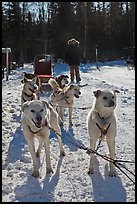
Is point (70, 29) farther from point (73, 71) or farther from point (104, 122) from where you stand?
point (104, 122)

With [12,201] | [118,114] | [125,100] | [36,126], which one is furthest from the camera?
[125,100]

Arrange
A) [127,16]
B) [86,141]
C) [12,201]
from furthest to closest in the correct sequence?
[127,16], [86,141], [12,201]

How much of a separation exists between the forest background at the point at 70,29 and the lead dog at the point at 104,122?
28.0 metres

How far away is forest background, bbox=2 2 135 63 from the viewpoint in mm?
32375

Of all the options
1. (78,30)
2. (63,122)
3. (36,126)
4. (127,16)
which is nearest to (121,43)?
(127,16)

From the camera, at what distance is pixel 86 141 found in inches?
220

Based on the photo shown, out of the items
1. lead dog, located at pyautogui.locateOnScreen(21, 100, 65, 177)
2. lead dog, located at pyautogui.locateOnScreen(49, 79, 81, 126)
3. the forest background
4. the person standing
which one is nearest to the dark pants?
the person standing

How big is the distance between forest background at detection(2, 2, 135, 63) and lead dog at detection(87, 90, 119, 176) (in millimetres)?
28003

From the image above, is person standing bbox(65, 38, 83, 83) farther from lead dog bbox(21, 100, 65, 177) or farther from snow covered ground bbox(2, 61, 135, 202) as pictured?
lead dog bbox(21, 100, 65, 177)

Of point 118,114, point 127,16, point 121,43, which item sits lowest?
point 118,114

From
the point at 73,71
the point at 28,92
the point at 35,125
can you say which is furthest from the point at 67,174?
the point at 73,71

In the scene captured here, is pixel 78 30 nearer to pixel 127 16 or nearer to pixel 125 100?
pixel 127 16

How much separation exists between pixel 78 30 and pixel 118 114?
27.3 meters

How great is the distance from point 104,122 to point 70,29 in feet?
97.4
